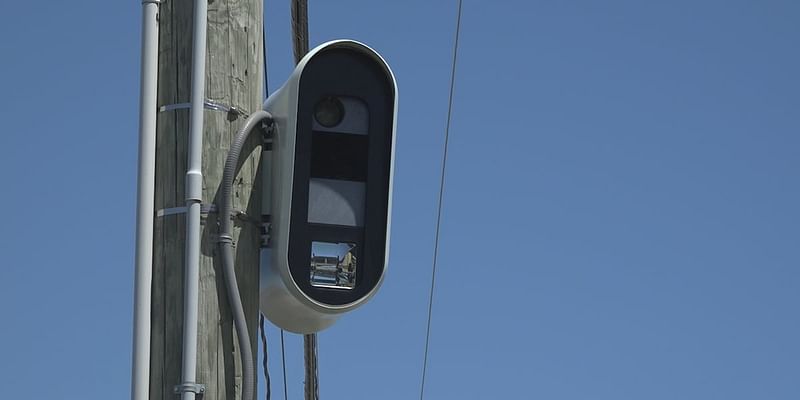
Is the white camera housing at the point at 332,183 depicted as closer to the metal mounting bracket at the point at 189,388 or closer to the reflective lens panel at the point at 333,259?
the reflective lens panel at the point at 333,259

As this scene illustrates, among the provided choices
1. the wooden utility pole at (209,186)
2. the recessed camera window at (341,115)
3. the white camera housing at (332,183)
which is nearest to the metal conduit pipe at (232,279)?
the wooden utility pole at (209,186)

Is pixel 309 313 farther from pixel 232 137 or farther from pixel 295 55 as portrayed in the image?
pixel 295 55

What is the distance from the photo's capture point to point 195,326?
383 centimetres

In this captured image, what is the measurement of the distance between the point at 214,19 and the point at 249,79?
20 cm

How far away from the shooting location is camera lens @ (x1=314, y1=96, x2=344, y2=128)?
4.02 meters

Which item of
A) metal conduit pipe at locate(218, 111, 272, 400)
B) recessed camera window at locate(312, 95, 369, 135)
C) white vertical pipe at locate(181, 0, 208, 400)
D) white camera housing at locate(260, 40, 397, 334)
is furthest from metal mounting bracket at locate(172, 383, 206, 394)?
recessed camera window at locate(312, 95, 369, 135)

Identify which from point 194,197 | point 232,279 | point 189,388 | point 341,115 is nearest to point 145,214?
point 194,197

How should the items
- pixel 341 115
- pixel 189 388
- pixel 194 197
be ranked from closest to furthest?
pixel 189 388
pixel 194 197
pixel 341 115

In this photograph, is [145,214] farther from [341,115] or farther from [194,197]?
[341,115]

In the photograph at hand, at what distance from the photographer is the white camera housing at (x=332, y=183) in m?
3.94

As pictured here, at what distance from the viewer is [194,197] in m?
3.91

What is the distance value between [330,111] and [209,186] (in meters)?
0.40

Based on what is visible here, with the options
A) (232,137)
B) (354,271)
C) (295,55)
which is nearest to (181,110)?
(232,137)

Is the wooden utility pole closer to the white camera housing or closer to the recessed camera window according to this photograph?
the white camera housing
